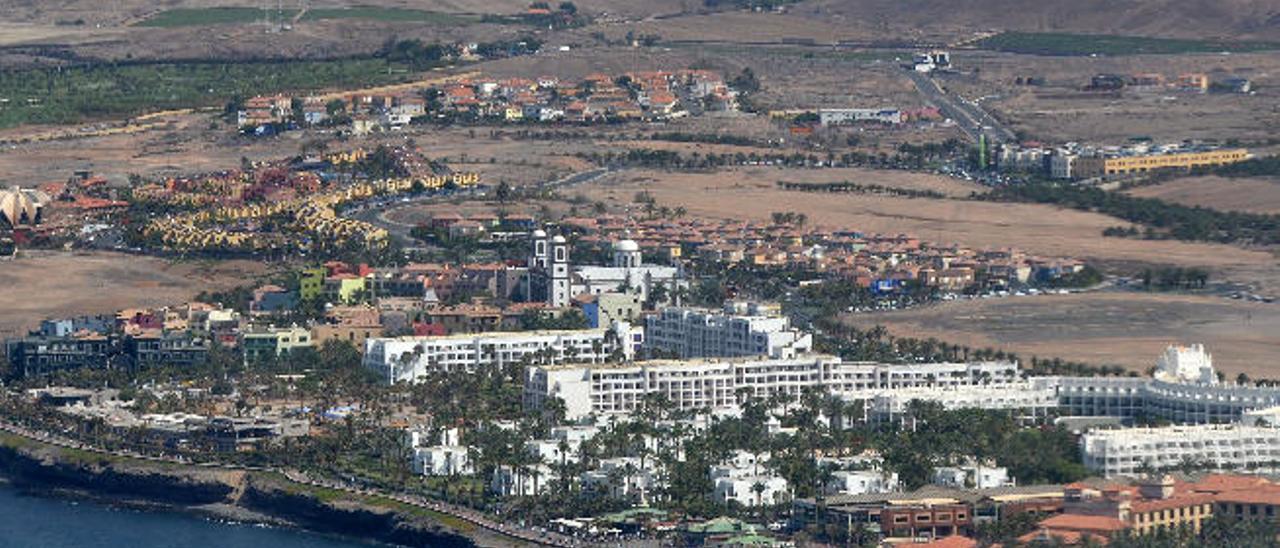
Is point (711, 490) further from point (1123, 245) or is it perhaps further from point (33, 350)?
point (1123, 245)

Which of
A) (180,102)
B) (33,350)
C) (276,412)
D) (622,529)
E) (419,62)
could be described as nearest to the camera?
(622,529)

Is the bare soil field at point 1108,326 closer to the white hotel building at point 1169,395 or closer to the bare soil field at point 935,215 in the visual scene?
the white hotel building at point 1169,395

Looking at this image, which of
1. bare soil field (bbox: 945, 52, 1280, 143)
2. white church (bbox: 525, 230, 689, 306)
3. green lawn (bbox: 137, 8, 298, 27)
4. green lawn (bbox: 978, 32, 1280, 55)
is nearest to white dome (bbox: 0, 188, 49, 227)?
Result: white church (bbox: 525, 230, 689, 306)

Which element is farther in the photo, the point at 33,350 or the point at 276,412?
the point at 33,350

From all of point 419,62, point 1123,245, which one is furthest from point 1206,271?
point 419,62

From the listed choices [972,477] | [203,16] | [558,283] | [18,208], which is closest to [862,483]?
[972,477]

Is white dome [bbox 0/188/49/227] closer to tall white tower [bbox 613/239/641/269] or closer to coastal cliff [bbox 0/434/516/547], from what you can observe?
tall white tower [bbox 613/239/641/269]

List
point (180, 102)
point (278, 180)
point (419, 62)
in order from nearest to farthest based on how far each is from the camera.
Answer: point (278, 180)
point (180, 102)
point (419, 62)
